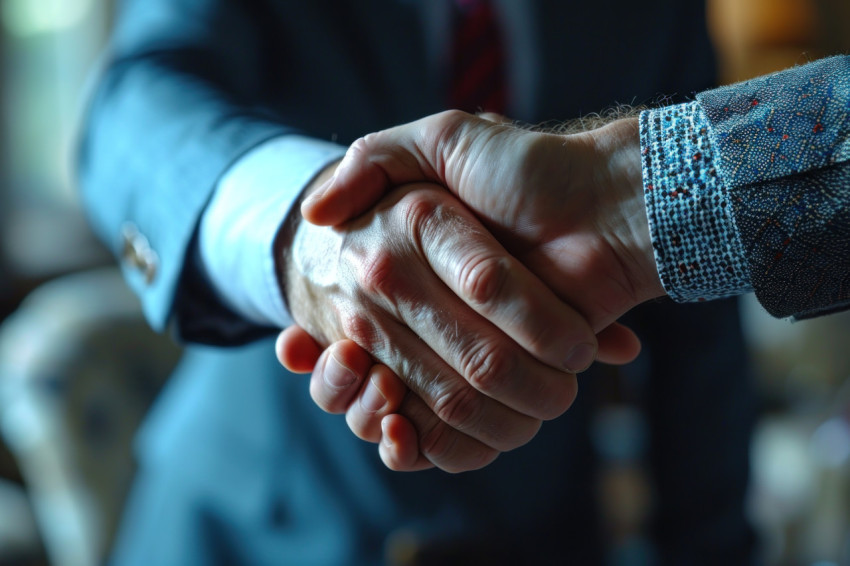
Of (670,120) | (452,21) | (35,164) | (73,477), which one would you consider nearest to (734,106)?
(670,120)

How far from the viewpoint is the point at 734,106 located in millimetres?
333

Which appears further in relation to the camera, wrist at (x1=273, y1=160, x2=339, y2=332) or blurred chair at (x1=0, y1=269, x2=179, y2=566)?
blurred chair at (x1=0, y1=269, x2=179, y2=566)

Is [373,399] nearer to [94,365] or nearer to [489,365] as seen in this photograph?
[489,365]

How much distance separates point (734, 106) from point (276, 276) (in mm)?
262

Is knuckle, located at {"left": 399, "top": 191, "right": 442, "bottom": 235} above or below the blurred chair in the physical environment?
above

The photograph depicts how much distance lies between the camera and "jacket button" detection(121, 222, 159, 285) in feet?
1.63

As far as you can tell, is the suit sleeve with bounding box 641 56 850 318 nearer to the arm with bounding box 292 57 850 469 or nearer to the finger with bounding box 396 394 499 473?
the arm with bounding box 292 57 850 469

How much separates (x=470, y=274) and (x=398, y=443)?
0.10m

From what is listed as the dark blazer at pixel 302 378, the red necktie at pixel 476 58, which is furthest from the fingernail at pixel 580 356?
the red necktie at pixel 476 58

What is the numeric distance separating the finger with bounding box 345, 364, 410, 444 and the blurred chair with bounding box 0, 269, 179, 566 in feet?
1.59

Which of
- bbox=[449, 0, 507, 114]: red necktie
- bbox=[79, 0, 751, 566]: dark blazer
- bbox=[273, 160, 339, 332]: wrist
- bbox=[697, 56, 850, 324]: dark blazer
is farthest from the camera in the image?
bbox=[449, 0, 507, 114]: red necktie

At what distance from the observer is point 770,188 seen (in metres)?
0.31

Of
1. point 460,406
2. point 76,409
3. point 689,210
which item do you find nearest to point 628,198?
point 689,210

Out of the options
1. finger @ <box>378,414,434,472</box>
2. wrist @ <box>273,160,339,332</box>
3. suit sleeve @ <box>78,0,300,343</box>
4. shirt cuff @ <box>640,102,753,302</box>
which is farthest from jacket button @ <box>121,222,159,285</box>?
shirt cuff @ <box>640,102,753,302</box>
